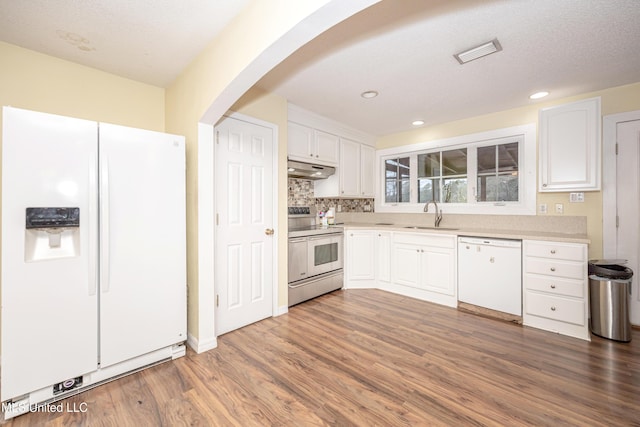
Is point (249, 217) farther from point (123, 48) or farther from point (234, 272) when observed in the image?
point (123, 48)

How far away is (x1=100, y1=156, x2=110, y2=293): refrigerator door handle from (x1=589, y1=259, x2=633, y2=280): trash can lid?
4172mm

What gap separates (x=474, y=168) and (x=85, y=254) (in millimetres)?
4274

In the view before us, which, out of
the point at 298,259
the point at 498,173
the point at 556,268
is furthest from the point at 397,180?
the point at 556,268

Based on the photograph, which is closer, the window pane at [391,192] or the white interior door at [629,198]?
the white interior door at [629,198]

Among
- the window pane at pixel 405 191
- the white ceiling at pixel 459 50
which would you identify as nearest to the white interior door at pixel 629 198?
the white ceiling at pixel 459 50

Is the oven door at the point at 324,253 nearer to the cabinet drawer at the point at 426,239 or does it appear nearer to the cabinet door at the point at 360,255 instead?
the cabinet door at the point at 360,255

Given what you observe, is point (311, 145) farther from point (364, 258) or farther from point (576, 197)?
point (576, 197)

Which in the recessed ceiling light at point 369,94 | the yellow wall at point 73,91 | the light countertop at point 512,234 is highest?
the recessed ceiling light at point 369,94

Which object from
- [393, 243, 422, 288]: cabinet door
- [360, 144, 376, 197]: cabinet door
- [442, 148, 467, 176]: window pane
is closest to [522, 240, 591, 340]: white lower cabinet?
[393, 243, 422, 288]: cabinet door

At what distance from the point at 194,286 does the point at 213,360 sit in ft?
2.01

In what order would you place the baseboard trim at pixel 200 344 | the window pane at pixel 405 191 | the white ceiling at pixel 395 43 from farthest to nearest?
the window pane at pixel 405 191 < the baseboard trim at pixel 200 344 < the white ceiling at pixel 395 43

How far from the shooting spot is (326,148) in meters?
3.73

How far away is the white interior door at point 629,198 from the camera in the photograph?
2.67m

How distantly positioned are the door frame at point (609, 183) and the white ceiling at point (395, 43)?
0.42m
